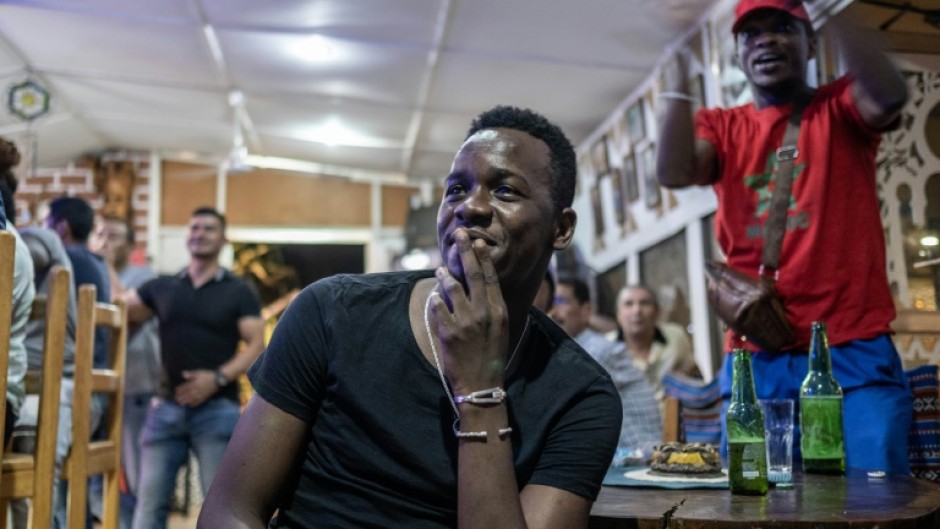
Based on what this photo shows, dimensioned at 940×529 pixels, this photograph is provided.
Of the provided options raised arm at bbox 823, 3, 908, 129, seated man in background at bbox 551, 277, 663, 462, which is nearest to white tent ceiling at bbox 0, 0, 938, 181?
seated man in background at bbox 551, 277, 663, 462

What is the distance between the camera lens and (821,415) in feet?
6.54

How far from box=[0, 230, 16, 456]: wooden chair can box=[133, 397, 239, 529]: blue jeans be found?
185 cm

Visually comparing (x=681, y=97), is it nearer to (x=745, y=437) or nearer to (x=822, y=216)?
(x=822, y=216)

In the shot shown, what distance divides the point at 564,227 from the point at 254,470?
2.11ft

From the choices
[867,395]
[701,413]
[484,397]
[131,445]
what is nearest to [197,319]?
[131,445]

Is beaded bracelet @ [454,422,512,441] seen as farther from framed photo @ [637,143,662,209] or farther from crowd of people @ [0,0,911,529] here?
framed photo @ [637,143,662,209]

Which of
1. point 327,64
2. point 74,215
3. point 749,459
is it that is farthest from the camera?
point 327,64

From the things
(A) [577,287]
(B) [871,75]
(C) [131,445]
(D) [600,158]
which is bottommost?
(C) [131,445]

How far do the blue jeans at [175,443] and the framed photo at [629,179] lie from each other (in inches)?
124

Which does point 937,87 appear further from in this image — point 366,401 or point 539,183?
point 366,401

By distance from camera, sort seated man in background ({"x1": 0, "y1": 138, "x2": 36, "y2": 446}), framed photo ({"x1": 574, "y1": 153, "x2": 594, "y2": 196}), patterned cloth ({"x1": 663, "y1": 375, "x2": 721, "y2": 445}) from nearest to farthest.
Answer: seated man in background ({"x1": 0, "y1": 138, "x2": 36, "y2": 446}), patterned cloth ({"x1": 663, "y1": 375, "x2": 721, "y2": 445}), framed photo ({"x1": 574, "y1": 153, "x2": 594, "y2": 196})

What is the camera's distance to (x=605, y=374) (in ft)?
4.97

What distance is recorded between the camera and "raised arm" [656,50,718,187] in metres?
2.44

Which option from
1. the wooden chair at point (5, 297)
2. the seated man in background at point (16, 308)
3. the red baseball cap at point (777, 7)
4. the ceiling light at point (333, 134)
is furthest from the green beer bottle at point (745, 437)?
the ceiling light at point (333, 134)
